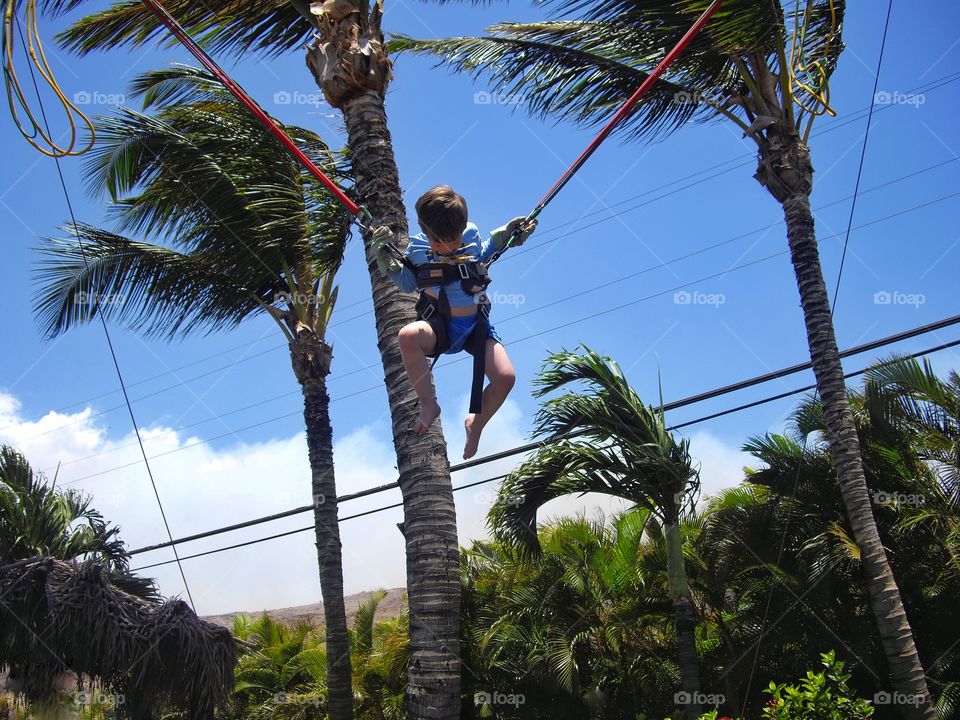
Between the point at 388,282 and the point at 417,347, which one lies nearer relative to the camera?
the point at 417,347

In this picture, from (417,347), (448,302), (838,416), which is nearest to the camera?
(417,347)

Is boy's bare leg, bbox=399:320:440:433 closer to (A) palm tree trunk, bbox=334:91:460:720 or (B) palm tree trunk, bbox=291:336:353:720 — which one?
(A) palm tree trunk, bbox=334:91:460:720

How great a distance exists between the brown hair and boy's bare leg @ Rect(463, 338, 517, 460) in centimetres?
50

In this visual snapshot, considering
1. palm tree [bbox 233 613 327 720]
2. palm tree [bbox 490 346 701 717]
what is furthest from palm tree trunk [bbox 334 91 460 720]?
palm tree [bbox 233 613 327 720]

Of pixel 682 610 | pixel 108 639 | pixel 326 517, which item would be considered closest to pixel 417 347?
pixel 682 610

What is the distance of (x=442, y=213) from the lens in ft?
11.8

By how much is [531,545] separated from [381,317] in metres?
3.65

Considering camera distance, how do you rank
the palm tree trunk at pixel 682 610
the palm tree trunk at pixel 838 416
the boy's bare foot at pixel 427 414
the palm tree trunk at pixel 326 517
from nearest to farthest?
the boy's bare foot at pixel 427 414 < the palm tree trunk at pixel 838 416 < the palm tree trunk at pixel 682 610 < the palm tree trunk at pixel 326 517

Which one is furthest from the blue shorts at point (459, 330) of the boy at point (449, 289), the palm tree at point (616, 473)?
the palm tree at point (616, 473)

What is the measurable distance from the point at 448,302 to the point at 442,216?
1.21ft

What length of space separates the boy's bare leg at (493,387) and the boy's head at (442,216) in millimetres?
472

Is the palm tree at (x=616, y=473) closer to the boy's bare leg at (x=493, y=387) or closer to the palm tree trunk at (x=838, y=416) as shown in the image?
the palm tree trunk at (x=838, y=416)

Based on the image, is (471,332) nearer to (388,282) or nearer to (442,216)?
(442,216)

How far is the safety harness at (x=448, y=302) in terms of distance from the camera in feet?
12.0
